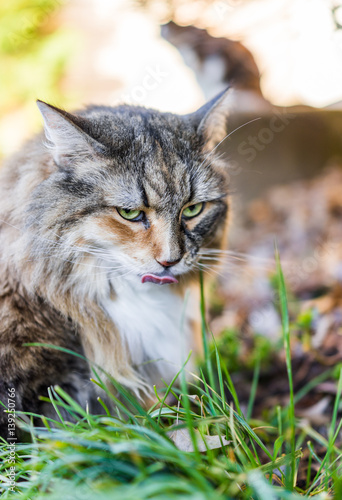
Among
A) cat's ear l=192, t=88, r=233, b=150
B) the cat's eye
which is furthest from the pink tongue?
cat's ear l=192, t=88, r=233, b=150

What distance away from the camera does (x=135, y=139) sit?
60.3 inches

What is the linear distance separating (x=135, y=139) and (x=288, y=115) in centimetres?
249

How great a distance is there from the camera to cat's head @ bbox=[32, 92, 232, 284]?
1.46 meters

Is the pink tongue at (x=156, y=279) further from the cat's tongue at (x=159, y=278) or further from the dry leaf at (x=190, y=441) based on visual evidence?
the dry leaf at (x=190, y=441)

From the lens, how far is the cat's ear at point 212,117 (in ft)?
5.65

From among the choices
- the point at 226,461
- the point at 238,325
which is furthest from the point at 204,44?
the point at 226,461

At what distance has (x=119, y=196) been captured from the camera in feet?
4.77

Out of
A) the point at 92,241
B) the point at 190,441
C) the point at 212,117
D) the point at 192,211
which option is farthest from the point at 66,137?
the point at 190,441

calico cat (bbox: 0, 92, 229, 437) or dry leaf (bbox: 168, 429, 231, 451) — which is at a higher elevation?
calico cat (bbox: 0, 92, 229, 437)

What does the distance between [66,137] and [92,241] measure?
36 centimetres

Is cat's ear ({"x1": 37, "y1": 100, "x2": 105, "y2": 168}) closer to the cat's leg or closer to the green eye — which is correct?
the green eye

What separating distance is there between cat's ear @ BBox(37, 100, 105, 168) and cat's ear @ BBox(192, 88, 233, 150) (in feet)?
1.60

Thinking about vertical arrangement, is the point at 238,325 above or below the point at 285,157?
below

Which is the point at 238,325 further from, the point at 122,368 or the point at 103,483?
the point at 103,483
